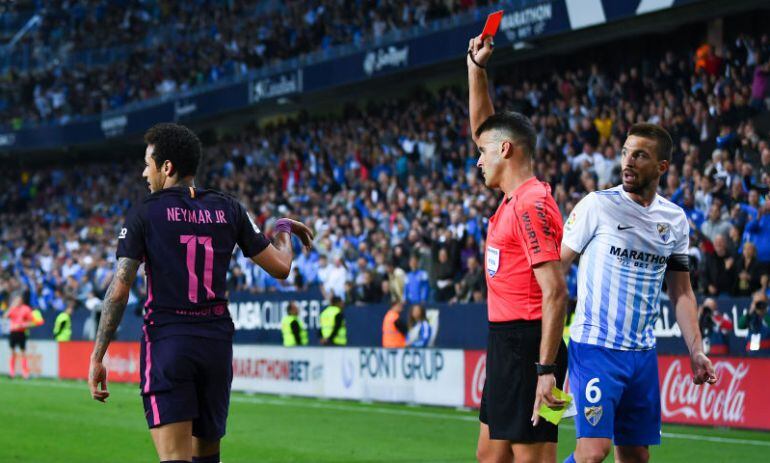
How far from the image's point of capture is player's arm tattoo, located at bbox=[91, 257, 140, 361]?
226 inches

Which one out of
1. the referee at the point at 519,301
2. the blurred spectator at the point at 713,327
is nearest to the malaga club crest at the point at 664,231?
the referee at the point at 519,301

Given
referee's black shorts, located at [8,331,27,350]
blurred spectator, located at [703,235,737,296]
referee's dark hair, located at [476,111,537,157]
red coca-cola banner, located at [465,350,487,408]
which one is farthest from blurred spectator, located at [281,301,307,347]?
referee's dark hair, located at [476,111,537,157]

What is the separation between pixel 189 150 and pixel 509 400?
196 centimetres

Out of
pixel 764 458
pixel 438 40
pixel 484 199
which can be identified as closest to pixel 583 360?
pixel 764 458

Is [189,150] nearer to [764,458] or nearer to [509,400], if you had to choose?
[509,400]

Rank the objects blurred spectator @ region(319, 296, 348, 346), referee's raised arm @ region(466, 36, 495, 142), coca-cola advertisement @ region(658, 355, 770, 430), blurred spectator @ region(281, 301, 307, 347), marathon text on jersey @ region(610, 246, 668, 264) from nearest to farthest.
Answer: referee's raised arm @ region(466, 36, 495, 142), marathon text on jersey @ region(610, 246, 668, 264), coca-cola advertisement @ region(658, 355, 770, 430), blurred spectator @ region(319, 296, 348, 346), blurred spectator @ region(281, 301, 307, 347)

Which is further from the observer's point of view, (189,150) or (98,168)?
(98,168)

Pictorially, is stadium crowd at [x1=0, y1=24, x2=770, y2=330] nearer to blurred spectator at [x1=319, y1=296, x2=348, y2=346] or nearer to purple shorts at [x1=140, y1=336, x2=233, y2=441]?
blurred spectator at [x1=319, y1=296, x2=348, y2=346]

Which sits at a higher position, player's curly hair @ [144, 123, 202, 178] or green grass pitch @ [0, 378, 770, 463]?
player's curly hair @ [144, 123, 202, 178]

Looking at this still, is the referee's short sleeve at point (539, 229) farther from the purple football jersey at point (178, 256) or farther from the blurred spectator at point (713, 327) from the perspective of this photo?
the blurred spectator at point (713, 327)

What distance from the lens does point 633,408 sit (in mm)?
6293

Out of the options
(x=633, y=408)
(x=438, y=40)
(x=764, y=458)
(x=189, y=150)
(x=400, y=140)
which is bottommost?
(x=764, y=458)

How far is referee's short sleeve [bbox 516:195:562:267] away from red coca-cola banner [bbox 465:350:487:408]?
38.7 ft

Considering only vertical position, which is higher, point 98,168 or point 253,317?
point 98,168
